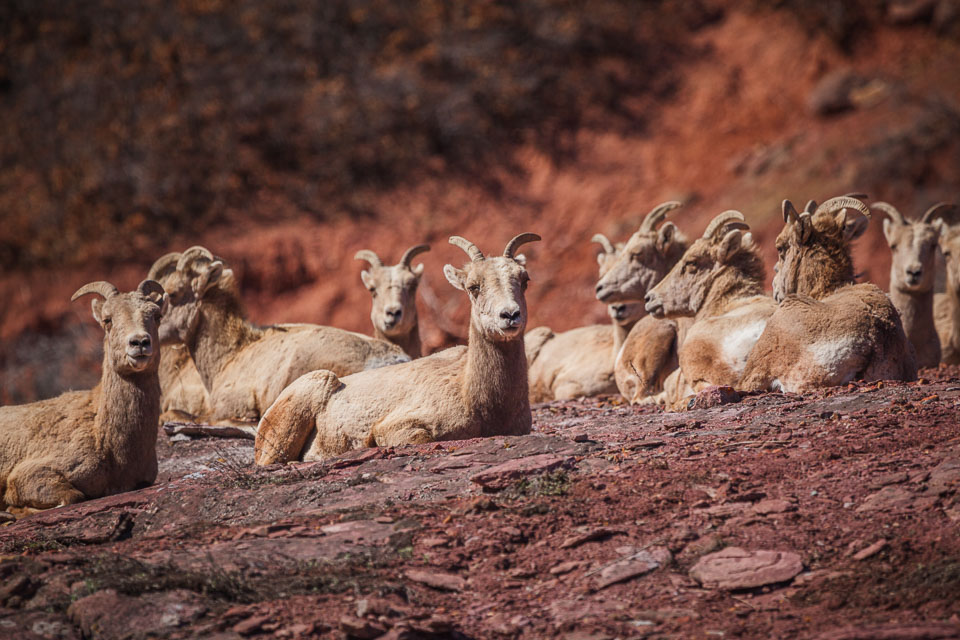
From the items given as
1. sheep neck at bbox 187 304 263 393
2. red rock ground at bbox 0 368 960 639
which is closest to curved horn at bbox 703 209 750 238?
red rock ground at bbox 0 368 960 639

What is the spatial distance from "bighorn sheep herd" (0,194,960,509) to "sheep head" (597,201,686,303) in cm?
2

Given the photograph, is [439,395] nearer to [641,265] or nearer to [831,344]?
[831,344]

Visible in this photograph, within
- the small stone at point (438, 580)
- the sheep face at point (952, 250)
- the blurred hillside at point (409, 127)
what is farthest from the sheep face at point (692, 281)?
the blurred hillside at point (409, 127)

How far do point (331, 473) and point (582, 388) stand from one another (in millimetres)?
5763

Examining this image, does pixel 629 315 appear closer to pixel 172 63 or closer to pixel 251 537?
pixel 251 537

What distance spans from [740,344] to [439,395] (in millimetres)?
3057

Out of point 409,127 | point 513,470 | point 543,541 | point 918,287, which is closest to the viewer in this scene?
point 543,541

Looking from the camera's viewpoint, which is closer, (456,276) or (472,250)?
(472,250)

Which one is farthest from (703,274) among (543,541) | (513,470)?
(543,541)

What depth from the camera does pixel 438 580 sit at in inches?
224

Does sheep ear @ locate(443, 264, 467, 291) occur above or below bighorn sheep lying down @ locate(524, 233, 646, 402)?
above

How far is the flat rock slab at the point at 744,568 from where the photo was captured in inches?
211

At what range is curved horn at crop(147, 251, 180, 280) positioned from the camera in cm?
1226

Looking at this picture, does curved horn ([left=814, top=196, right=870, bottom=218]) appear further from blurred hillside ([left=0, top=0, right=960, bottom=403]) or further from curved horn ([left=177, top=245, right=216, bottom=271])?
blurred hillside ([left=0, top=0, right=960, bottom=403])
